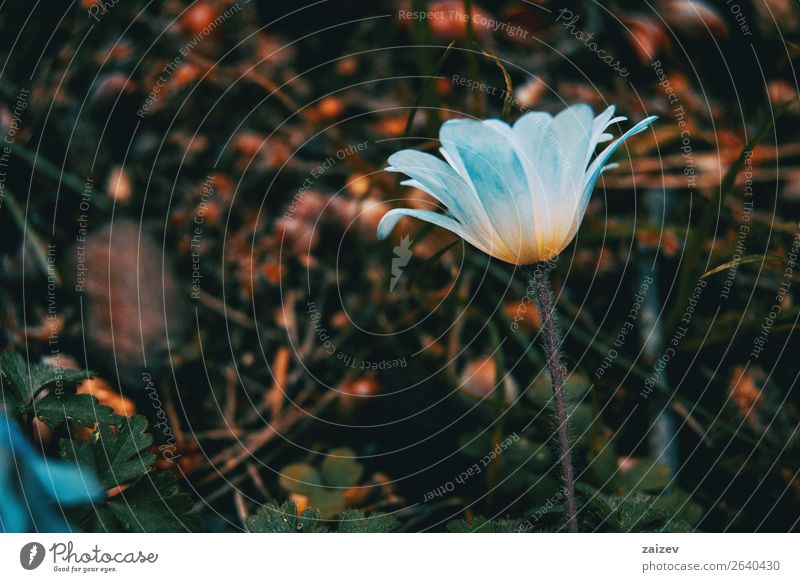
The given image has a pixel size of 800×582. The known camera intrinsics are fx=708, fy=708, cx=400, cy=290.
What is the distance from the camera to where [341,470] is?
861mm

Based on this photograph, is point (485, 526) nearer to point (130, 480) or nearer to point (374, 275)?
point (130, 480)

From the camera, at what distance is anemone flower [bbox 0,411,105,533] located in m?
0.68

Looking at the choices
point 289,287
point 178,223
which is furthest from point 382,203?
point 178,223

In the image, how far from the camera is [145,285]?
42.5 inches

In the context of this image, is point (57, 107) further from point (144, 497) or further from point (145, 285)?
point (144, 497)

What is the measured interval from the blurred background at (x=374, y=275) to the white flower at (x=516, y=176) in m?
0.26

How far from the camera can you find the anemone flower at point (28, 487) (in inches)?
27.0

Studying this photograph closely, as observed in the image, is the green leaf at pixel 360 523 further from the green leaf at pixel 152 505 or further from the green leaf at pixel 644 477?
the green leaf at pixel 644 477

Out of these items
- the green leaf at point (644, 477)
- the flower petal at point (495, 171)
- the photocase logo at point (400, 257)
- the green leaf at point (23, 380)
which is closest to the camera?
the flower petal at point (495, 171)

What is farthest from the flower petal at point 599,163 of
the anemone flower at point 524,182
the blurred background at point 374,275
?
the blurred background at point 374,275

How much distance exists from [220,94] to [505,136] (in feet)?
2.58

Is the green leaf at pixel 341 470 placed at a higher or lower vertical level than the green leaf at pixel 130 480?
lower
